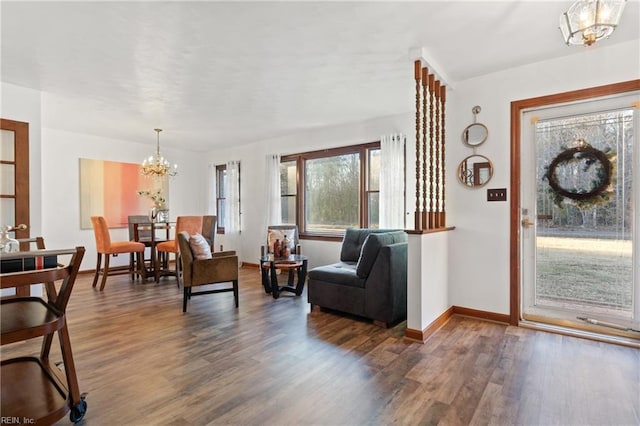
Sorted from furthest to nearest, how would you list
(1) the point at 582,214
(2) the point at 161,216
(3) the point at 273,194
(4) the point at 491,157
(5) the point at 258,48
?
(3) the point at 273,194 → (2) the point at 161,216 → (4) the point at 491,157 → (1) the point at 582,214 → (5) the point at 258,48

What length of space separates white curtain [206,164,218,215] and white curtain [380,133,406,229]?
13.6 feet

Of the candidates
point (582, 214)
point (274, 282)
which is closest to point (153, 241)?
point (274, 282)

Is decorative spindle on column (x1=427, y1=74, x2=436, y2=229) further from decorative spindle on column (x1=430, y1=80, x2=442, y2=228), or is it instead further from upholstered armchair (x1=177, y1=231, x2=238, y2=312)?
upholstered armchair (x1=177, y1=231, x2=238, y2=312)

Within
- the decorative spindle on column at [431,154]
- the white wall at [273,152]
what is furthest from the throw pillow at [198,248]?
the decorative spindle on column at [431,154]

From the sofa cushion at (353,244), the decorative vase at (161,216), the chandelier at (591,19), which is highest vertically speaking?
the chandelier at (591,19)

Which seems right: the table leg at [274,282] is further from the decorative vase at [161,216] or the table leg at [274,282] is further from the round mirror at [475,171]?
the decorative vase at [161,216]

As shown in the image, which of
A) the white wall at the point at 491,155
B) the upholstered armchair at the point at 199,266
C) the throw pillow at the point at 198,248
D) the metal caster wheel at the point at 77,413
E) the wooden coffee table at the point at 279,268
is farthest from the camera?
the wooden coffee table at the point at 279,268

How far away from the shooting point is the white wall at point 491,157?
284 cm

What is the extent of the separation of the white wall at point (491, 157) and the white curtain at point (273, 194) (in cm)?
339

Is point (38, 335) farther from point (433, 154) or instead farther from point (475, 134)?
point (475, 134)

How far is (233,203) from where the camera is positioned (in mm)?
6824

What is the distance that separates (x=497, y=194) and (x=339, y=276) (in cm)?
176

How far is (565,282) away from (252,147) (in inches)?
215

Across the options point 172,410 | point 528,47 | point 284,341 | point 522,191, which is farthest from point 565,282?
point 172,410
